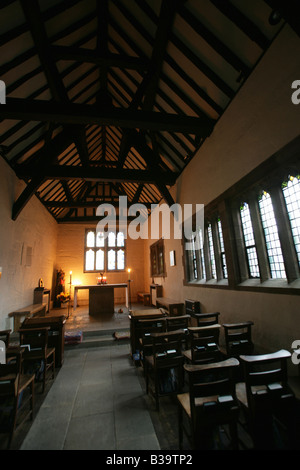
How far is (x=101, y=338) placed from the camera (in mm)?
4934

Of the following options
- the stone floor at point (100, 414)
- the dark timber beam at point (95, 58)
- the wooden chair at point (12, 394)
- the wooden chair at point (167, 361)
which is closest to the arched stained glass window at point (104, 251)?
the stone floor at point (100, 414)

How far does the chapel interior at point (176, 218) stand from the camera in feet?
6.23

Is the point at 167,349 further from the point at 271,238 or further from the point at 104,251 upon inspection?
the point at 104,251

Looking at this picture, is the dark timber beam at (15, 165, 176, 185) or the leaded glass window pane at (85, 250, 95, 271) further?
the leaded glass window pane at (85, 250, 95, 271)

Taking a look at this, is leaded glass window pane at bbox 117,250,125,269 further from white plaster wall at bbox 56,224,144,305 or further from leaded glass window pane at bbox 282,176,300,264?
leaded glass window pane at bbox 282,176,300,264

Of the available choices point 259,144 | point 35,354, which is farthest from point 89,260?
point 259,144

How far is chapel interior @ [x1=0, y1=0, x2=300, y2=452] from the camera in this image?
190 centimetres

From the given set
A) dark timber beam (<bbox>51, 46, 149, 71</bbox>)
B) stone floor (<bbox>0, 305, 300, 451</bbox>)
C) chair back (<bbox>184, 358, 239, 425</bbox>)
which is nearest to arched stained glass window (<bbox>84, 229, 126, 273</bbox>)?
stone floor (<bbox>0, 305, 300, 451</bbox>)

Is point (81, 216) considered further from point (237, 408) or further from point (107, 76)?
point (237, 408)

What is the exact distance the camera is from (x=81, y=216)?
1041 centimetres

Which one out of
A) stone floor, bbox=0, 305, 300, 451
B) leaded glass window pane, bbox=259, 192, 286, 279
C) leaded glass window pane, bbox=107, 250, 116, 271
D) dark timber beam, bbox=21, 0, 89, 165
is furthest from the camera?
leaded glass window pane, bbox=107, 250, 116, 271

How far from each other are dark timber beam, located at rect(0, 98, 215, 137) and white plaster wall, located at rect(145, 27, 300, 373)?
1.86ft

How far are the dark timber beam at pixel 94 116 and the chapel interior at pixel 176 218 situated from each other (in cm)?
3

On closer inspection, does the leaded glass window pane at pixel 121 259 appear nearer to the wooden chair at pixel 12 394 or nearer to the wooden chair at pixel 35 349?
the wooden chair at pixel 35 349
